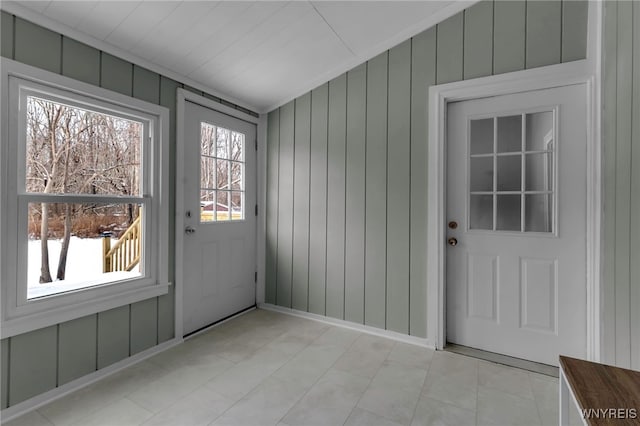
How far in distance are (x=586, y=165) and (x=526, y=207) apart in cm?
44

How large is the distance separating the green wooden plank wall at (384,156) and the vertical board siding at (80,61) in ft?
5.41

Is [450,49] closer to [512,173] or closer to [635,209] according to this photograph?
[512,173]

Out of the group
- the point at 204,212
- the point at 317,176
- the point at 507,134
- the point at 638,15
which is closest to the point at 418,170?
the point at 507,134

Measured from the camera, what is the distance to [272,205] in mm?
3389

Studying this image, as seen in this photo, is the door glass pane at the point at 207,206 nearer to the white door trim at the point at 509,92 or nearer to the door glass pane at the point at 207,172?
the door glass pane at the point at 207,172

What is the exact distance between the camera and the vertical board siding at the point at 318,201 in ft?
9.98

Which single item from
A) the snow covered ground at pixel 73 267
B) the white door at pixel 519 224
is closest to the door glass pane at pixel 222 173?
the snow covered ground at pixel 73 267

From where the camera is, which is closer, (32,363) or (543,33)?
(32,363)

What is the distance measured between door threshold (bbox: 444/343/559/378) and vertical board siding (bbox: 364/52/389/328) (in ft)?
1.98

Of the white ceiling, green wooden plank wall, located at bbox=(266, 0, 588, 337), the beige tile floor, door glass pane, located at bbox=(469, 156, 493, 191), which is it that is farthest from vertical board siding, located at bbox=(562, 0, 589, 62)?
the beige tile floor

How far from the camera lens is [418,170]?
8.47 ft

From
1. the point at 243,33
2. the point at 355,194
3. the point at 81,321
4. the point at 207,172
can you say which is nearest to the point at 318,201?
the point at 355,194

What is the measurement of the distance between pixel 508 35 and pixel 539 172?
40.0 inches

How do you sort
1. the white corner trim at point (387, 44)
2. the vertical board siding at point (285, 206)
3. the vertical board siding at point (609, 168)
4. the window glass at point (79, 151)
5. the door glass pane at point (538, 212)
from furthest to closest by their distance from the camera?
1. the vertical board siding at point (285, 206)
2. the white corner trim at point (387, 44)
3. the door glass pane at point (538, 212)
4. the window glass at point (79, 151)
5. the vertical board siding at point (609, 168)
